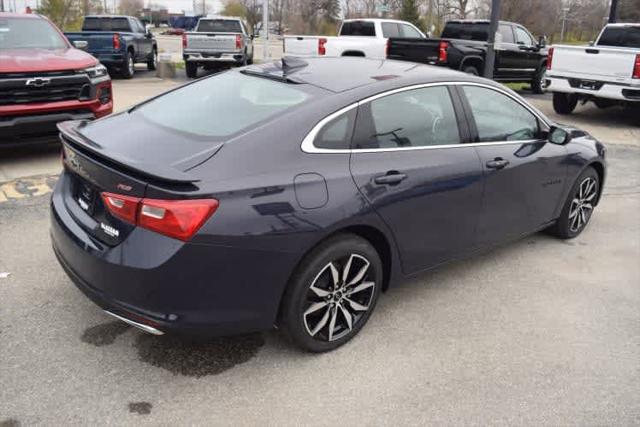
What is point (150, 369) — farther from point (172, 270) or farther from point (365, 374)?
point (365, 374)

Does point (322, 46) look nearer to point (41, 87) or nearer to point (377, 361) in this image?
point (41, 87)

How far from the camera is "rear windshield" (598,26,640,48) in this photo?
1259 centimetres

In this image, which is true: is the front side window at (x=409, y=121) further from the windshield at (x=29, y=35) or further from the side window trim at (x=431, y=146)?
the windshield at (x=29, y=35)

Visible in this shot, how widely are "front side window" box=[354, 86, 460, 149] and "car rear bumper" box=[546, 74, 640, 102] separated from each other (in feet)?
28.4

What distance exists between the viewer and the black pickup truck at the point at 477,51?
13430mm

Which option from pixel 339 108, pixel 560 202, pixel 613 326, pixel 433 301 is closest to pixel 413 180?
pixel 339 108

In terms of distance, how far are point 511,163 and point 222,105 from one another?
2.11 metres

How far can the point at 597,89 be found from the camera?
37.8 feet

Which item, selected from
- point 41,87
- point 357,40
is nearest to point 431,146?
point 41,87

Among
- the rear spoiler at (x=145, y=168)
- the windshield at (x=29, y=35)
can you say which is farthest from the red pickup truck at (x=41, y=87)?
the rear spoiler at (x=145, y=168)

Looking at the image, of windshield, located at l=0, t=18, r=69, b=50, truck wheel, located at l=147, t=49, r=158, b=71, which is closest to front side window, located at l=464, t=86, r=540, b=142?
windshield, located at l=0, t=18, r=69, b=50

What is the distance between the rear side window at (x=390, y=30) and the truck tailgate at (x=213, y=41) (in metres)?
4.32

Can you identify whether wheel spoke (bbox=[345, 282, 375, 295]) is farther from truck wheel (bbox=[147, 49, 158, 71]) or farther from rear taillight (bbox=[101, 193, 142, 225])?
truck wheel (bbox=[147, 49, 158, 71])

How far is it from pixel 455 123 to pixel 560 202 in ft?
5.33
